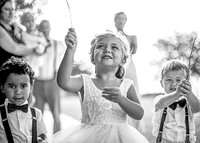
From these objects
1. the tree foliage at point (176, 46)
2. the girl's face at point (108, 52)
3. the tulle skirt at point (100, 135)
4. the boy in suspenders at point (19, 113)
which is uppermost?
the tree foliage at point (176, 46)

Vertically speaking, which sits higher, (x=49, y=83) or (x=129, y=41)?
(x=129, y=41)

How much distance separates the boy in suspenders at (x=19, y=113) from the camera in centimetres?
234

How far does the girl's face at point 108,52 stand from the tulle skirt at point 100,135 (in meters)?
0.40

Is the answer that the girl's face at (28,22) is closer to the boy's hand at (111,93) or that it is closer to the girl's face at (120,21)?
the girl's face at (120,21)

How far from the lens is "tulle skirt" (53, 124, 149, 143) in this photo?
228cm

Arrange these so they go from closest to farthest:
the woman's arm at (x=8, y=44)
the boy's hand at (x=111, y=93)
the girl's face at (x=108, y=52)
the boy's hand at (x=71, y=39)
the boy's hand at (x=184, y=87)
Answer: the boy's hand at (x=111, y=93) < the boy's hand at (x=71, y=39) < the boy's hand at (x=184, y=87) < the girl's face at (x=108, y=52) < the woman's arm at (x=8, y=44)

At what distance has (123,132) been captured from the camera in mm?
2348

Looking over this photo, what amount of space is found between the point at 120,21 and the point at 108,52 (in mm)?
1730

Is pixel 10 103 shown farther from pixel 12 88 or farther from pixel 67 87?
pixel 67 87

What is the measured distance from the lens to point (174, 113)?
2.68 metres

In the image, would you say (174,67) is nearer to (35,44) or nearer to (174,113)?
(174,113)

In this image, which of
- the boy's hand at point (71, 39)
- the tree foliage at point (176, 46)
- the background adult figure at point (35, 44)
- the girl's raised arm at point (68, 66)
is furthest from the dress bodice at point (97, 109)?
the tree foliage at point (176, 46)

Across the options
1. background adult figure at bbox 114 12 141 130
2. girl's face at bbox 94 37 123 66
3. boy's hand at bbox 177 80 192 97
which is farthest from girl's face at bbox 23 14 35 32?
boy's hand at bbox 177 80 192 97

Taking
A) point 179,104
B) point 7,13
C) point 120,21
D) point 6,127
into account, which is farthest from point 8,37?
point 120,21
